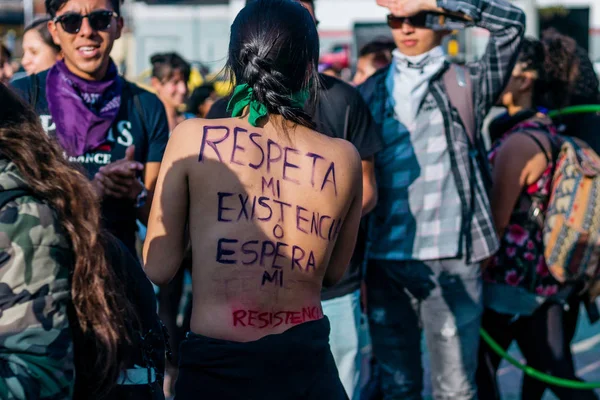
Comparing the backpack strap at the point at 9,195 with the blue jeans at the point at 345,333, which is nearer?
the backpack strap at the point at 9,195

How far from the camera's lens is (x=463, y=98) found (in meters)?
4.16

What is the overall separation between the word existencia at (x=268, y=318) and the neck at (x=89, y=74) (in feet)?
5.34

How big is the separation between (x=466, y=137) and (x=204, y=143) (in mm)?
1897

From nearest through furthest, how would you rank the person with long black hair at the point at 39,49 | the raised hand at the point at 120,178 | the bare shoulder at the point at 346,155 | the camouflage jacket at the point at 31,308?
the camouflage jacket at the point at 31,308
the bare shoulder at the point at 346,155
the raised hand at the point at 120,178
the person with long black hair at the point at 39,49

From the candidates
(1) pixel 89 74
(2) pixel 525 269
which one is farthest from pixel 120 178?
(2) pixel 525 269

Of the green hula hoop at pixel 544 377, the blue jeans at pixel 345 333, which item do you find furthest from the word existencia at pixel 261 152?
the green hula hoop at pixel 544 377

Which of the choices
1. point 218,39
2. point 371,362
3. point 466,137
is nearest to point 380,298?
point 466,137

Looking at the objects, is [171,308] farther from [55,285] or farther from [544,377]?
[55,285]

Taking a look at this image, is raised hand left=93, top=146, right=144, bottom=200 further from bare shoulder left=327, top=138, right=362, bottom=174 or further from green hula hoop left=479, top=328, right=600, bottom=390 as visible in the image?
green hula hoop left=479, top=328, right=600, bottom=390

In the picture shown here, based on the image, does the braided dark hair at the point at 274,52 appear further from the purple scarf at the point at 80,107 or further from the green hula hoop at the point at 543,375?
the green hula hoop at the point at 543,375

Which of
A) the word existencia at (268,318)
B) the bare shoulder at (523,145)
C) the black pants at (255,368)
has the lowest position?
the black pants at (255,368)

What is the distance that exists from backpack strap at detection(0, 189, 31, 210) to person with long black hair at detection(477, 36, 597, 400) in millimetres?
2971

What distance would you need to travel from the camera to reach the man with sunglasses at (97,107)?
11.8 feet

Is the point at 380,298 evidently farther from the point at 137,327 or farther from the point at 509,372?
the point at 509,372
